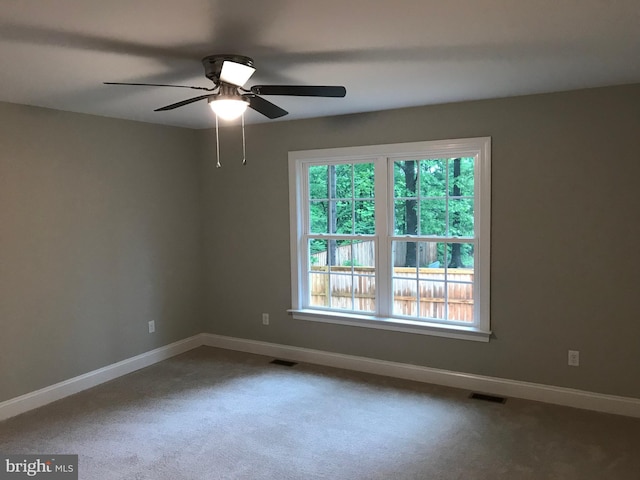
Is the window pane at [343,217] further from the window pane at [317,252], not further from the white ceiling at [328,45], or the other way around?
the white ceiling at [328,45]

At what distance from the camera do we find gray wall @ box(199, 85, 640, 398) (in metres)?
3.41

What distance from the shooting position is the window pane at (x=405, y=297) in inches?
169

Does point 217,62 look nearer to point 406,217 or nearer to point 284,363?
point 406,217

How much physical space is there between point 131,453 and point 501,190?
3.11 metres

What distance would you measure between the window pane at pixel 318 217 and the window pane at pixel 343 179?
0.17 m

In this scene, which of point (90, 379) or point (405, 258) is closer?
point (90, 379)

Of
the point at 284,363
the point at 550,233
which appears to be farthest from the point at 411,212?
the point at 284,363

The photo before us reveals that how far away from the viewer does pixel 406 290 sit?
Answer: 14.2 ft

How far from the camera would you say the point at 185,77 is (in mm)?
2965

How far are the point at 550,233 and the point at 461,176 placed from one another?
31.7 inches

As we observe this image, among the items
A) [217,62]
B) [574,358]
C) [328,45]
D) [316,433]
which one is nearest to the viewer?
[328,45]

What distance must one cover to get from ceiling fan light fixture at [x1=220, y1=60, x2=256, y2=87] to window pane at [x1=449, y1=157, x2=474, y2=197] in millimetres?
2099

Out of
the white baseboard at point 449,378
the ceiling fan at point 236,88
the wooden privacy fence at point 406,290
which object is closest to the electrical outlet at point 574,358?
the white baseboard at point 449,378

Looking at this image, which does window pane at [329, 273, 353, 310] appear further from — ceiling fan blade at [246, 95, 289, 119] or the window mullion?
ceiling fan blade at [246, 95, 289, 119]
